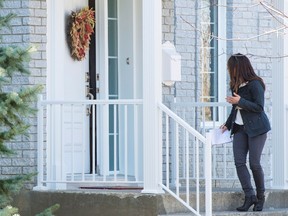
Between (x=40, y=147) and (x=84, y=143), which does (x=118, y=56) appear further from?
(x=40, y=147)

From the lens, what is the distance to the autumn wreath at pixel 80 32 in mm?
11805

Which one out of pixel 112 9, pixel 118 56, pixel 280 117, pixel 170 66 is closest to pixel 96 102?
pixel 170 66

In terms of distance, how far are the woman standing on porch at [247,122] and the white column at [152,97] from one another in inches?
33.3

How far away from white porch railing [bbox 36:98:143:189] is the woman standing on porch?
1144mm

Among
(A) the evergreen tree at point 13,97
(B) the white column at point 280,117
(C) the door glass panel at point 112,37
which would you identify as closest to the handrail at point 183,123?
(B) the white column at point 280,117

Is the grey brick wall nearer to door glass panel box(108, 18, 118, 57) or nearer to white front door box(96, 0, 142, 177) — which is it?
white front door box(96, 0, 142, 177)

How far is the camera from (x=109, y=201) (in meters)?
10.5

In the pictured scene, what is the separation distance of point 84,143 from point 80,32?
1542 mm

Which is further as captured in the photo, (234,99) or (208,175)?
(234,99)

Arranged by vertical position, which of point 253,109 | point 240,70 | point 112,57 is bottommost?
point 253,109

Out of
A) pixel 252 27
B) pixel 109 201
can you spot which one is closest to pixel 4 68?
pixel 109 201

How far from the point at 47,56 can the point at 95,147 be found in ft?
4.48

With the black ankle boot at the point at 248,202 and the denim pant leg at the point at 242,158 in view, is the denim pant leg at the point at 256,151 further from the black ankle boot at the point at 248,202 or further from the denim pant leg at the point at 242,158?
the black ankle boot at the point at 248,202

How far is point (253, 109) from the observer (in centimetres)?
1047
